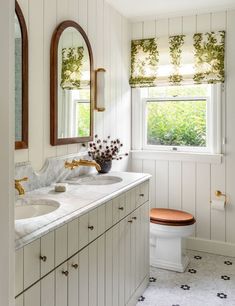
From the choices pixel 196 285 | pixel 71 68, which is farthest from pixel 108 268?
pixel 71 68

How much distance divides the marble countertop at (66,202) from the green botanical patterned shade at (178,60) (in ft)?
4.27

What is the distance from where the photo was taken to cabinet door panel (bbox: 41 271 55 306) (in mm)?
1217

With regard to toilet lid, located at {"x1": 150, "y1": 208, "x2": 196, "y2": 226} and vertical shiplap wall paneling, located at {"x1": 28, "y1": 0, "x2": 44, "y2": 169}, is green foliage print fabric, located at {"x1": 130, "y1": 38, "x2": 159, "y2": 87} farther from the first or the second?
vertical shiplap wall paneling, located at {"x1": 28, "y1": 0, "x2": 44, "y2": 169}

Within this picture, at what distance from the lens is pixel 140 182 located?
231 cm

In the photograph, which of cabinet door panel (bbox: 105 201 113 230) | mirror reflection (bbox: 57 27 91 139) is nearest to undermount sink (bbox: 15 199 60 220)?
cabinet door panel (bbox: 105 201 113 230)

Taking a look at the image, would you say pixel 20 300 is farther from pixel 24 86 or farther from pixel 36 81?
pixel 36 81

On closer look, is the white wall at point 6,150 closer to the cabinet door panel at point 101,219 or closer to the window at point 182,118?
the cabinet door panel at point 101,219

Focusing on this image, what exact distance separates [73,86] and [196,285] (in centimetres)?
Result: 183

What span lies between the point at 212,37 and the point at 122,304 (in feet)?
8.22

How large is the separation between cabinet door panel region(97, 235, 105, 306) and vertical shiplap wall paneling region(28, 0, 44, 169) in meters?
0.64

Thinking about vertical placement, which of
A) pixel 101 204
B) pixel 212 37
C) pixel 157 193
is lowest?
pixel 157 193

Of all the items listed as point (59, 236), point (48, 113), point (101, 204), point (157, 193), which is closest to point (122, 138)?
point (157, 193)

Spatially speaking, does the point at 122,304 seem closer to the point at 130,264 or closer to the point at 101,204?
the point at 130,264

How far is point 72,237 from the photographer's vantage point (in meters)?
1.43
